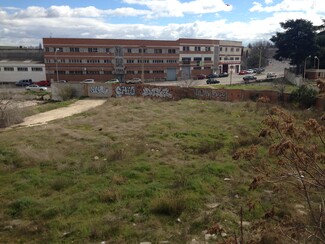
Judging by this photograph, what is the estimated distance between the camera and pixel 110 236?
7582 mm

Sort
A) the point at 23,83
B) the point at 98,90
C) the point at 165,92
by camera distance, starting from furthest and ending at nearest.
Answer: the point at 23,83 < the point at 98,90 < the point at 165,92

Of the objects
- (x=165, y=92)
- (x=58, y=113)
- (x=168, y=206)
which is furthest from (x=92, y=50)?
(x=168, y=206)

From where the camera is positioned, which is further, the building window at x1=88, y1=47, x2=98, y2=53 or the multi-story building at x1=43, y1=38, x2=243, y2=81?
the building window at x1=88, y1=47, x2=98, y2=53

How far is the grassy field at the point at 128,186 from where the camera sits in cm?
790

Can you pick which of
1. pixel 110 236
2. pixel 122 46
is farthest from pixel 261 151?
pixel 122 46

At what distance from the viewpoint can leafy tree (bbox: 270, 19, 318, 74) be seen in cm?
5122

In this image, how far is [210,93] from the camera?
32188 millimetres

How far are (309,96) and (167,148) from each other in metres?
15.5

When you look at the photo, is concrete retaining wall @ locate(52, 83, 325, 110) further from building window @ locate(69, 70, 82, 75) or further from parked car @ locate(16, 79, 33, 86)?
building window @ locate(69, 70, 82, 75)

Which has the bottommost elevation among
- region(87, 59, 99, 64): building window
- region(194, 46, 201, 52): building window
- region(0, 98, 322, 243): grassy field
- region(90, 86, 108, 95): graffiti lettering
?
region(0, 98, 322, 243): grassy field

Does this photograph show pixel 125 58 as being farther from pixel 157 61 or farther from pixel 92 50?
pixel 157 61

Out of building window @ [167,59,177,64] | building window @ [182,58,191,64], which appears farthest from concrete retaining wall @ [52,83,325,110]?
building window @ [182,58,191,64]

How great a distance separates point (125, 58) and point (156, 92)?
34665mm

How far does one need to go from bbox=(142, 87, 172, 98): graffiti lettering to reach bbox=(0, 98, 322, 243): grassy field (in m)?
16.0
